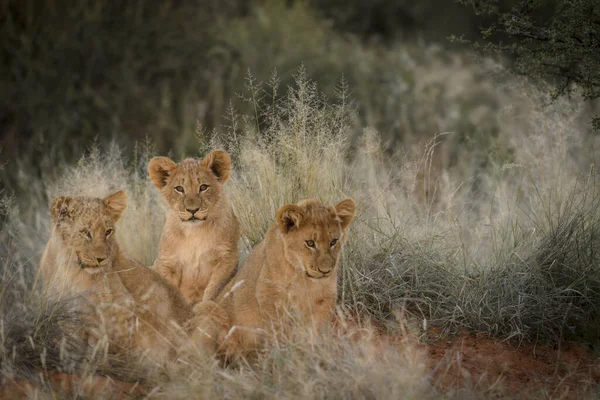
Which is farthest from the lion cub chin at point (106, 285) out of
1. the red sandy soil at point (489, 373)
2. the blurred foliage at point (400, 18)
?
the blurred foliage at point (400, 18)

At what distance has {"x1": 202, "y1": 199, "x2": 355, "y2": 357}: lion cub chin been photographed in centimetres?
518

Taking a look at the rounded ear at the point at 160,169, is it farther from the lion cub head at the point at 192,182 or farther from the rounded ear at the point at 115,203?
the rounded ear at the point at 115,203

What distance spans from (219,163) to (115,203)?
86cm

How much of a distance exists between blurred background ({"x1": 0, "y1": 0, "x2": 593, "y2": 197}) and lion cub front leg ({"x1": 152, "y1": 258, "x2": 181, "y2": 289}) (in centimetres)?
734

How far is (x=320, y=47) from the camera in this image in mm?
18672

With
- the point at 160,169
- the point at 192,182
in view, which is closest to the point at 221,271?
the point at 192,182

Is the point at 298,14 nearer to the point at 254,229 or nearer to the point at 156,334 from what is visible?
the point at 254,229

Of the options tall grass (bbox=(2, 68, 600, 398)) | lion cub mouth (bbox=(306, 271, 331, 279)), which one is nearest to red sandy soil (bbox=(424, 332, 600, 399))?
tall grass (bbox=(2, 68, 600, 398))

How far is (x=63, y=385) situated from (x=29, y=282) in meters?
2.68

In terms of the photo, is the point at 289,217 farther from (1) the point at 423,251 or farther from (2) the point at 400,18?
(2) the point at 400,18

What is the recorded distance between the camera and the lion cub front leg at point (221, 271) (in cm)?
625

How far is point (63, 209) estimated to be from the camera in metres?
5.56

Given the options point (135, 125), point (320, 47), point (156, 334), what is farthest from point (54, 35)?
point (156, 334)

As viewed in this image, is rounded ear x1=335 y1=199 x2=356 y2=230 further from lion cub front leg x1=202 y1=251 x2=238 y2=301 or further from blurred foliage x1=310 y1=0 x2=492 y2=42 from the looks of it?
blurred foliage x1=310 y1=0 x2=492 y2=42
